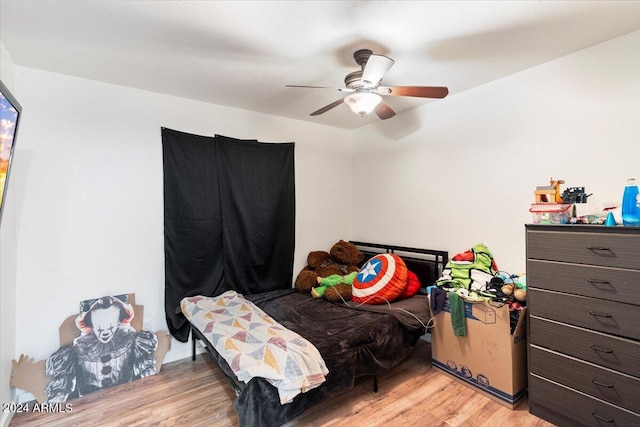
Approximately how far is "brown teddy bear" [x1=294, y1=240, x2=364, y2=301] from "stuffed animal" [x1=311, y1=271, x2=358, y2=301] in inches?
3.9

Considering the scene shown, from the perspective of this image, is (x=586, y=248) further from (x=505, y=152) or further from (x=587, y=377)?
(x=505, y=152)

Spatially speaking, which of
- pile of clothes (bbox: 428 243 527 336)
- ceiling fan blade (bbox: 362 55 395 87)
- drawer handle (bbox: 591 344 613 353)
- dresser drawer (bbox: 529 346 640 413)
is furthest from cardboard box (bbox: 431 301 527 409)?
ceiling fan blade (bbox: 362 55 395 87)

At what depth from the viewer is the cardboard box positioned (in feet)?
6.92

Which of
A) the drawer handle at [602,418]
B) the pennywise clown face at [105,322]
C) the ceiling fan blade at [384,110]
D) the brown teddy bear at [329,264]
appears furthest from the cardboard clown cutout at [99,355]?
the drawer handle at [602,418]

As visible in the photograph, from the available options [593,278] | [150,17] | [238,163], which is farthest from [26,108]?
[593,278]

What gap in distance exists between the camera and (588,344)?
5.80ft

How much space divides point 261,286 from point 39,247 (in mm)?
1895

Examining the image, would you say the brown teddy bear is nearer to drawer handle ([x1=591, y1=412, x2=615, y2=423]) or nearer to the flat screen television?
drawer handle ([x1=591, y1=412, x2=615, y2=423])

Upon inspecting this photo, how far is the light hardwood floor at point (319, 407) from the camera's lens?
2.00 m

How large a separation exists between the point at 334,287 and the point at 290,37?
86.3 inches

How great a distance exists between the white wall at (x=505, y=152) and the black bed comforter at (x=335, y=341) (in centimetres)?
92

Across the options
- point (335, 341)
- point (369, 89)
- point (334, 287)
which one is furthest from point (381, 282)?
point (369, 89)

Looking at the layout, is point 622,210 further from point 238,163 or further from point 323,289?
point 238,163

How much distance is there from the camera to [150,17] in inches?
67.5
